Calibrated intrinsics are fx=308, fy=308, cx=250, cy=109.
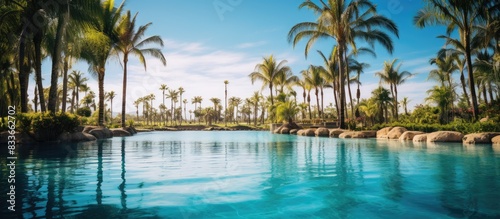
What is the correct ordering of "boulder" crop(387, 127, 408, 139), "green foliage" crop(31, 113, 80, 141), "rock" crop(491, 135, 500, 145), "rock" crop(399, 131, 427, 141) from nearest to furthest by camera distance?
"rock" crop(491, 135, 500, 145) < "green foliage" crop(31, 113, 80, 141) < "rock" crop(399, 131, 427, 141) < "boulder" crop(387, 127, 408, 139)

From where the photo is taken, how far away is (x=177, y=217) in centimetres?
391

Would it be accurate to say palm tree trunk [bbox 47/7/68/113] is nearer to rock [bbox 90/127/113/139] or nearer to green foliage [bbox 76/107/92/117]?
rock [bbox 90/127/113/139]

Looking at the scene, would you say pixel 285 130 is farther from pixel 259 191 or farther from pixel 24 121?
pixel 259 191

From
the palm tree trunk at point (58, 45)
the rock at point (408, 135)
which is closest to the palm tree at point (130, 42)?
the palm tree trunk at point (58, 45)

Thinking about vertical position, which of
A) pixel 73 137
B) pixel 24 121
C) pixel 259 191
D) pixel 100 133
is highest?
pixel 24 121

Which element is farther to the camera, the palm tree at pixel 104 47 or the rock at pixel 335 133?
the palm tree at pixel 104 47

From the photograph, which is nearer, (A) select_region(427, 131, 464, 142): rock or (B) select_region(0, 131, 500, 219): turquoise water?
(B) select_region(0, 131, 500, 219): turquoise water

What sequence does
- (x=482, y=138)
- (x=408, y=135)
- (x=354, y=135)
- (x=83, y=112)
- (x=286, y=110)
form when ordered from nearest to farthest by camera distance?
(x=482, y=138) < (x=408, y=135) < (x=354, y=135) < (x=286, y=110) < (x=83, y=112)

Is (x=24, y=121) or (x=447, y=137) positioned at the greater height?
(x=24, y=121)

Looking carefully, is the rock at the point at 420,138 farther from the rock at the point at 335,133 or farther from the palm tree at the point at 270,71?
the palm tree at the point at 270,71

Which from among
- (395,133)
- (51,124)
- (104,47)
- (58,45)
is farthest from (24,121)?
(395,133)

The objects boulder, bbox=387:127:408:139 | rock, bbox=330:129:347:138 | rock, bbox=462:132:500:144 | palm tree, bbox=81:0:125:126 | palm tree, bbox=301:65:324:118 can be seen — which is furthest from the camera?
palm tree, bbox=301:65:324:118

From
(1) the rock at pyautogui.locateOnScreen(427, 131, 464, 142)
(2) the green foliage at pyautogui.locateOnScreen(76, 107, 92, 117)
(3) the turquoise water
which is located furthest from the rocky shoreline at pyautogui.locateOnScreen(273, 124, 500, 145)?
(2) the green foliage at pyautogui.locateOnScreen(76, 107, 92, 117)

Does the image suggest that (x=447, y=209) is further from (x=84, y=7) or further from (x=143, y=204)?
(x=84, y=7)
